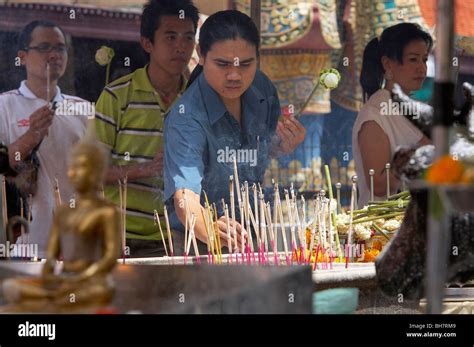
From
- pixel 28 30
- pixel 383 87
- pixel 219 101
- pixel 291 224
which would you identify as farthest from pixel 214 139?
pixel 28 30

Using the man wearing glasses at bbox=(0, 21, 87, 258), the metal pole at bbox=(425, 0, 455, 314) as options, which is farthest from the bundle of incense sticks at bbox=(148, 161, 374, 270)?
the metal pole at bbox=(425, 0, 455, 314)

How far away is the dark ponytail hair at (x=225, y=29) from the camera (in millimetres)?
7277

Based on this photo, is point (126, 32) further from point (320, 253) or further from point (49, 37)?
point (320, 253)

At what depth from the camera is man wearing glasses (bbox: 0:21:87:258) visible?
7.21 meters

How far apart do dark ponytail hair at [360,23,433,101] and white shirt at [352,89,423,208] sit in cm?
7

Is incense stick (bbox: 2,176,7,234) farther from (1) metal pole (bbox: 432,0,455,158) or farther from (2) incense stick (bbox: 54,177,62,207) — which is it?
(1) metal pole (bbox: 432,0,455,158)

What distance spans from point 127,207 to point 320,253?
1.36 metres

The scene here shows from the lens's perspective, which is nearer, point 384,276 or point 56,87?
point 384,276

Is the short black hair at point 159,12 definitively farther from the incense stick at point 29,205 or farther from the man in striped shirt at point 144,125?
the incense stick at point 29,205

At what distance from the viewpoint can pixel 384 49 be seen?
24.3ft

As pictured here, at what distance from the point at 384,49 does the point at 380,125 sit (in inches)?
20.1

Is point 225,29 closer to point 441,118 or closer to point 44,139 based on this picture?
point 44,139

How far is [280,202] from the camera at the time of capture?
7.16m
